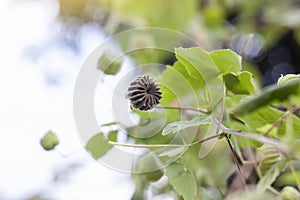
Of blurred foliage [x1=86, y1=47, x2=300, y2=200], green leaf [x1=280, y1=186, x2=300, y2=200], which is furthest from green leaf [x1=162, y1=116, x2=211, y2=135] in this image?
green leaf [x1=280, y1=186, x2=300, y2=200]

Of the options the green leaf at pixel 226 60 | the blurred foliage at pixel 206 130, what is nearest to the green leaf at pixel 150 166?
the blurred foliage at pixel 206 130

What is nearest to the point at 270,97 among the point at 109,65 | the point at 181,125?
the point at 181,125

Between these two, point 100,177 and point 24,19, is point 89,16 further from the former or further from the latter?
point 100,177

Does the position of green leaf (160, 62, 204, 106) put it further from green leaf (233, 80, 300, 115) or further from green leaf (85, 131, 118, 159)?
green leaf (233, 80, 300, 115)

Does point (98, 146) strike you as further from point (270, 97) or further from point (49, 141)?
point (270, 97)

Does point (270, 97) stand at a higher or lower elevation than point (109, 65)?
lower

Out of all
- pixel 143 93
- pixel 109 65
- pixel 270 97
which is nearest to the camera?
pixel 270 97
